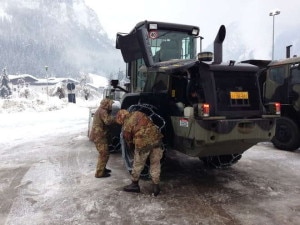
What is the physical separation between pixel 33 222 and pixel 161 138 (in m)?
2.24

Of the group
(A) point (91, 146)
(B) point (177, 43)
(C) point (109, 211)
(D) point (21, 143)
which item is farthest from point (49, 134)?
(C) point (109, 211)

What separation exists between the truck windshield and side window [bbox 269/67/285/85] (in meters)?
2.56

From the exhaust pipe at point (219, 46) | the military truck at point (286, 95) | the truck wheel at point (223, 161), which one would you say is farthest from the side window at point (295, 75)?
the exhaust pipe at point (219, 46)

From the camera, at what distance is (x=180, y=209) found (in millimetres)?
4891

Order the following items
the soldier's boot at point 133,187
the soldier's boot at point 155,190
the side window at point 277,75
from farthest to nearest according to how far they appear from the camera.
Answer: the side window at point 277,75, the soldier's boot at point 133,187, the soldier's boot at point 155,190

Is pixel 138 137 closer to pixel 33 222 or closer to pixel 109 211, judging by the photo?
pixel 109 211

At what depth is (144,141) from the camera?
549 centimetres

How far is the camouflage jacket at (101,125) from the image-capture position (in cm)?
643

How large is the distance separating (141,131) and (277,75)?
17.2 ft

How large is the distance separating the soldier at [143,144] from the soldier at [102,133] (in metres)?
0.87

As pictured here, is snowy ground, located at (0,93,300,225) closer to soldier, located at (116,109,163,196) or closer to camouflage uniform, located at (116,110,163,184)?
soldier, located at (116,109,163,196)

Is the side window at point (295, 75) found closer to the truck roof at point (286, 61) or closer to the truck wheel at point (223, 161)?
the truck roof at point (286, 61)

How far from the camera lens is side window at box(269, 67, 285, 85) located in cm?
918

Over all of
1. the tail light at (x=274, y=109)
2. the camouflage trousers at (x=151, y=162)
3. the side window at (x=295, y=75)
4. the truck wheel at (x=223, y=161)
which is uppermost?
the side window at (x=295, y=75)
